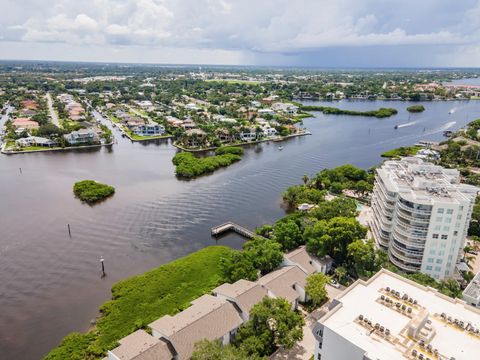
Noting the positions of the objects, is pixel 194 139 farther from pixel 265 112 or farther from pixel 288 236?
pixel 288 236

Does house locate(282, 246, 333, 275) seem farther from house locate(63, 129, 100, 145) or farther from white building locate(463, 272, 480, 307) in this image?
house locate(63, 129, 100, 145)

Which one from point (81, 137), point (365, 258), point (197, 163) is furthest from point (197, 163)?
point (365, 258)

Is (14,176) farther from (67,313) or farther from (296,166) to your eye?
(296,166)

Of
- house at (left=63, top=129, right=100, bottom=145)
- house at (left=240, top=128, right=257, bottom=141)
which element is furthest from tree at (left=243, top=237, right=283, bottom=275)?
house at (left=63, top=129, right=100, bottom=145)

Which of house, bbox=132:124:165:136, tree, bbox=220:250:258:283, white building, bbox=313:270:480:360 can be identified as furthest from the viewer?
house, bbox=132:124:165:136

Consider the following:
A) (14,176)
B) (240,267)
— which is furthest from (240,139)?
(240,267)

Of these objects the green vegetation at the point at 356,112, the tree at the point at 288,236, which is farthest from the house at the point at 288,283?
the green vegetation at the point at 356,112
